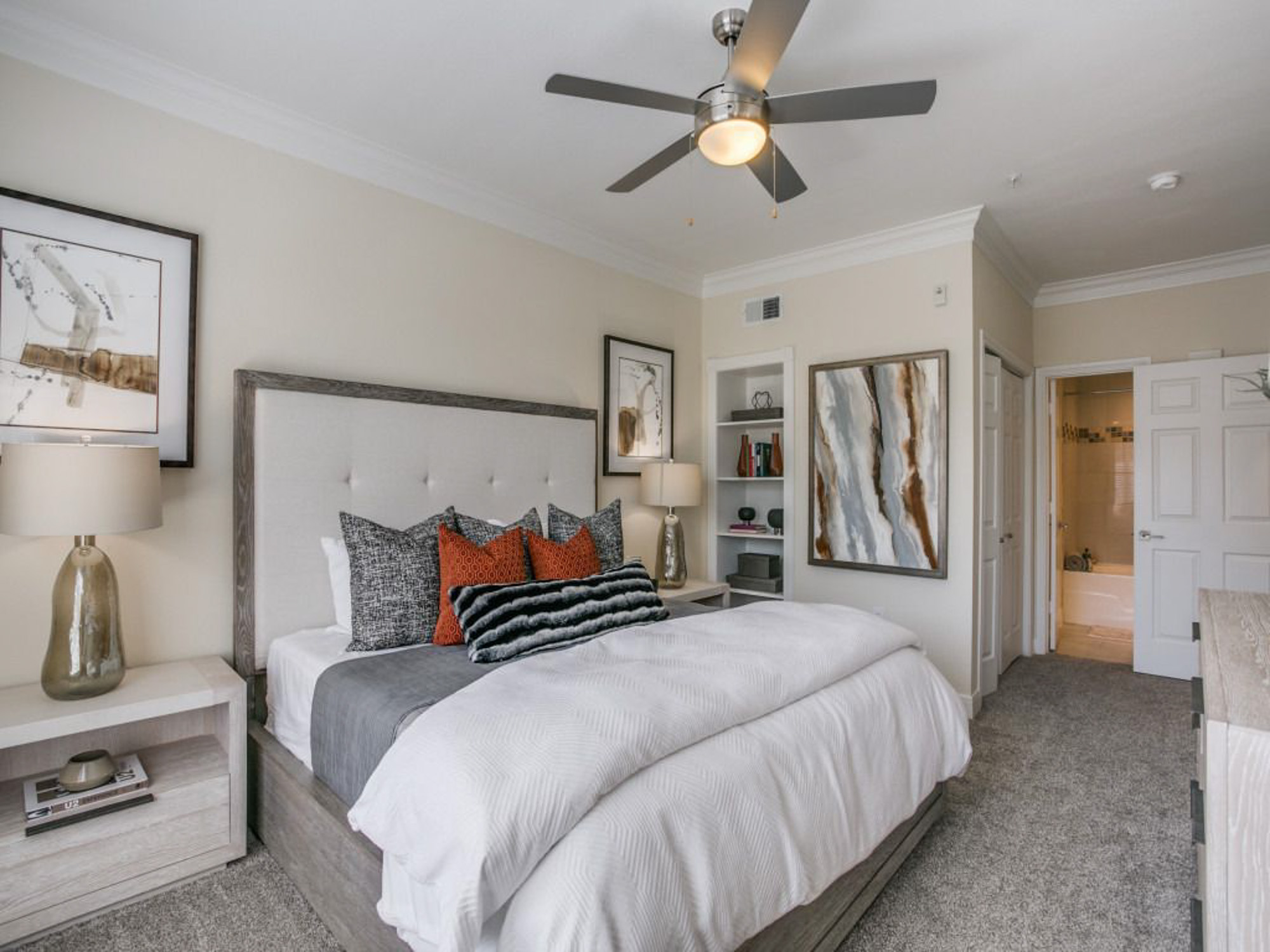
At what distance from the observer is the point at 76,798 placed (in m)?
1.86

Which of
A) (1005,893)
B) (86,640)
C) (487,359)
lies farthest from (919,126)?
(86,640)

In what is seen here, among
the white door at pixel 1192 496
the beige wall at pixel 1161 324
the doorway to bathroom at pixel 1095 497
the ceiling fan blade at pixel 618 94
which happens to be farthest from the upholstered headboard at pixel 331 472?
the doorway to bathroom at pixel 1095 497

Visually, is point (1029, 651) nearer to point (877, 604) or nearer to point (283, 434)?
point (877, 604)

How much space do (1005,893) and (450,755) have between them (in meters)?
1.82

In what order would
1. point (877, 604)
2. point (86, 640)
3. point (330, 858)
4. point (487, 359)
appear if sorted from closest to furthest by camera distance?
point (330, 858) → point (86, 640) → point (487, 359) → point (877, 604)

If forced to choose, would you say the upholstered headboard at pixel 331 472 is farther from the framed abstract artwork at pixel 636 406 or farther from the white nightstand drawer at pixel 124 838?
the framed abstract artwork at pixel 636 406

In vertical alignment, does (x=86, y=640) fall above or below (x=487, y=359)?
below

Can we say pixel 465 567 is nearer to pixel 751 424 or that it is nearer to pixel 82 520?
pixel 82 520

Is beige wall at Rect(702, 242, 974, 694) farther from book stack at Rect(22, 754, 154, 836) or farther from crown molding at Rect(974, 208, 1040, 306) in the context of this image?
book stack at Rect(22, 754, 154, 836)

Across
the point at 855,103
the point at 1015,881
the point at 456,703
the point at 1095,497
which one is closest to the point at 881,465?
the point at 1015,881

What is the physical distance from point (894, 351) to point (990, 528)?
1186 millimetres

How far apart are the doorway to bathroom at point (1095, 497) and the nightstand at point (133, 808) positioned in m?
6.09

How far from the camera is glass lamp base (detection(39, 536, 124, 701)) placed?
6.24ft

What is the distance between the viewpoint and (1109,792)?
2.68 meters
